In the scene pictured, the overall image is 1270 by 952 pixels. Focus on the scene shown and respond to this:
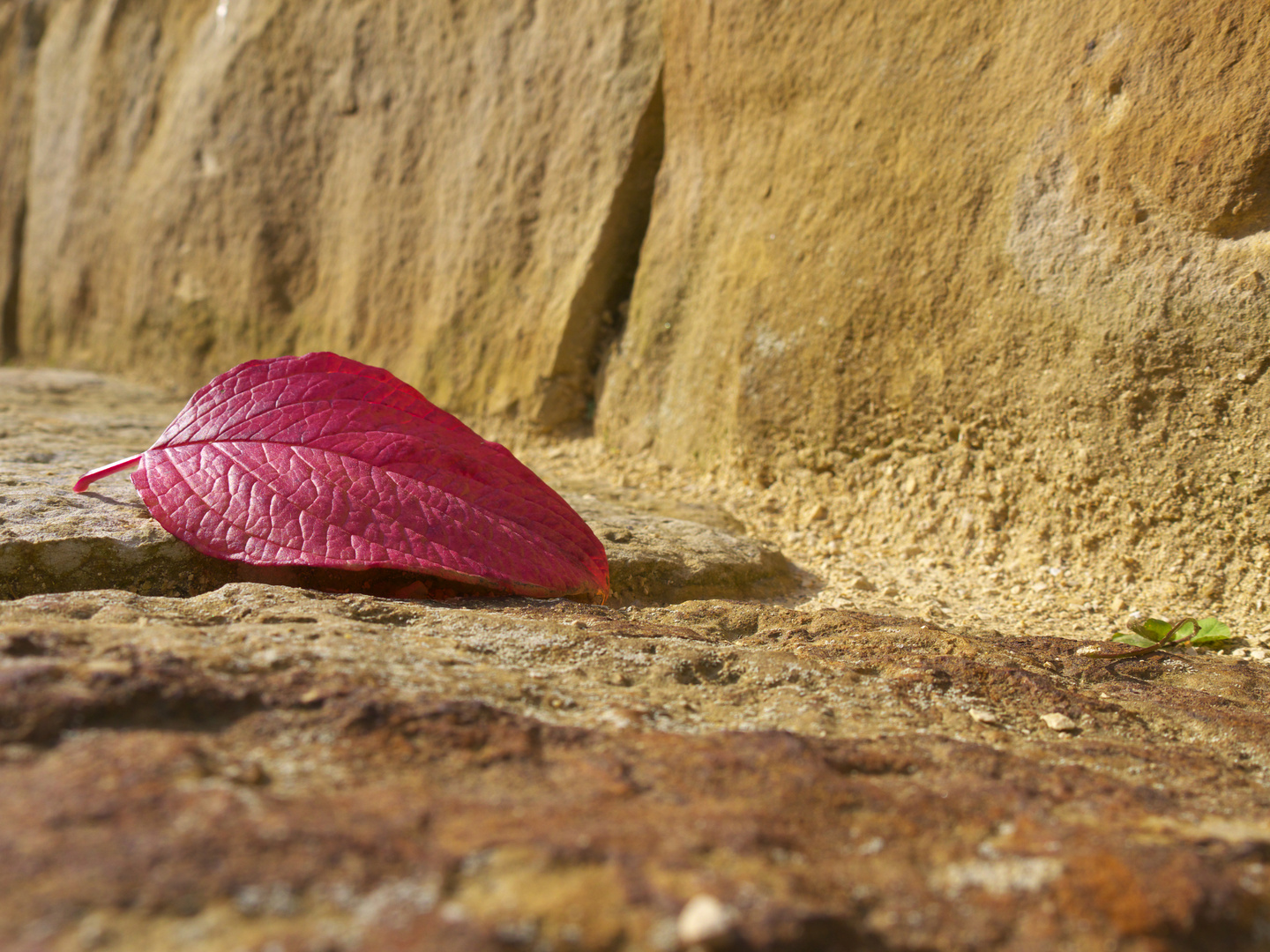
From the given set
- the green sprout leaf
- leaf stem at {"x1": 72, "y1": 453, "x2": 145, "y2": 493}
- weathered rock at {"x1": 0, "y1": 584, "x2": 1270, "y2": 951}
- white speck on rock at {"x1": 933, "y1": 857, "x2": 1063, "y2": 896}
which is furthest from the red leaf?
the green sprout leaf

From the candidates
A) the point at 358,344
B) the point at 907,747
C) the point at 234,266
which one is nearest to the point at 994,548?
the point at 907,747

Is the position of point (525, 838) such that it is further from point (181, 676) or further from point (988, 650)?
point (988, 650)

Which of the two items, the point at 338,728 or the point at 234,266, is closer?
the point at 338,728

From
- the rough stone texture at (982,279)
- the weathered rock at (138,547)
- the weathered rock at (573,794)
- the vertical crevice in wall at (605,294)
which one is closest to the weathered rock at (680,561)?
the weathered rock at (138,547)

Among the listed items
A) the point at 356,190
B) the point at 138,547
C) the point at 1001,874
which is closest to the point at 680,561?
the point at 138,547

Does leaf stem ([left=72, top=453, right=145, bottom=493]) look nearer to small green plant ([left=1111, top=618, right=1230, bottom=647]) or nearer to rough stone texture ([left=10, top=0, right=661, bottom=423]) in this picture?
rough stone texture ([left=10, top=0, right=661, bottom=423])

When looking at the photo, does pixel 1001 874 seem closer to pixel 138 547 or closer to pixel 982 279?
pixel 138 547
